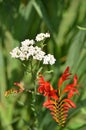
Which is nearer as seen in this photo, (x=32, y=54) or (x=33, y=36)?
(x=32, y=54)

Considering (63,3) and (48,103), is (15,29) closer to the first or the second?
(63,3)

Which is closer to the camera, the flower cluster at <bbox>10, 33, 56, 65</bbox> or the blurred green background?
the flower cluster at <bbox>10, 33, 56, 65</bbox>

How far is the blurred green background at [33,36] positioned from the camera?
108 centimetres

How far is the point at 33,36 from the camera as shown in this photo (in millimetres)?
1176

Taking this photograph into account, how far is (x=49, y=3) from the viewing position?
116cm

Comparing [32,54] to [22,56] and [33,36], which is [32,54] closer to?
[22,56]

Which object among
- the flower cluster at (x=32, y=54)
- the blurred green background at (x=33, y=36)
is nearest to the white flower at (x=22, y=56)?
the flower cluster at (x=32, y=54)

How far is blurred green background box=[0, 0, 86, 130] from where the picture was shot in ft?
3.56

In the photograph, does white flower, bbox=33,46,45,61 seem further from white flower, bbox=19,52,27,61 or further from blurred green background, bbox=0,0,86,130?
blurred green background, bbox=0,0,86,130

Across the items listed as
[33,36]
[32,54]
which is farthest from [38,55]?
[33,36]

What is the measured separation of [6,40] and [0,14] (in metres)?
0.09

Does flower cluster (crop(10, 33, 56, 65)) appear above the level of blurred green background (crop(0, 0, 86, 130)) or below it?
below

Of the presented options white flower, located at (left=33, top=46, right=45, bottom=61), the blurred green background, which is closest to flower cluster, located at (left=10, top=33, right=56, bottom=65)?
white flower, located at (left=33, top=46, right=45, bottom=61)

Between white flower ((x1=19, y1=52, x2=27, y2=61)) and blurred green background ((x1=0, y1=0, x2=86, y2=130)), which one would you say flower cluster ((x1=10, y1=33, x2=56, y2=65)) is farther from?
blurred green background ((x1=0, y1=0, x2=86, y2=130))
